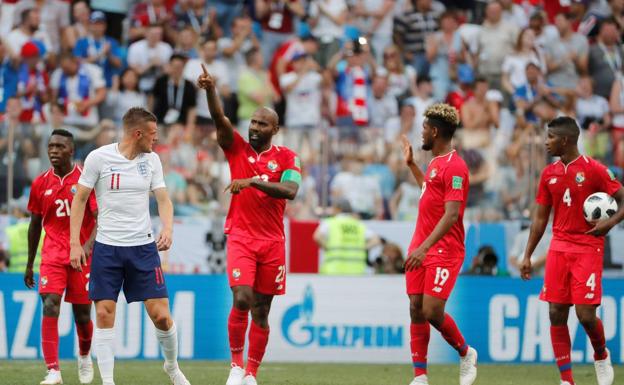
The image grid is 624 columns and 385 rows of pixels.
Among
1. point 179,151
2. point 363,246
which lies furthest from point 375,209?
point 179,151

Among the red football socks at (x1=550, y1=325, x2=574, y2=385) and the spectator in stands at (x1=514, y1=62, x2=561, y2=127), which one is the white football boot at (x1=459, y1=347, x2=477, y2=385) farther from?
the spectator in stands at (x1=514, y1=62, x2=561, y2=127)

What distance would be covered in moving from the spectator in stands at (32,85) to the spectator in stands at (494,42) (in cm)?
800

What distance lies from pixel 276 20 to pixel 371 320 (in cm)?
837

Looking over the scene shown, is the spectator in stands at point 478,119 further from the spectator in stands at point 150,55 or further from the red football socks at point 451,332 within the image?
the red football socks at point 451,332

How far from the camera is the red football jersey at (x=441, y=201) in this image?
11.4 meters

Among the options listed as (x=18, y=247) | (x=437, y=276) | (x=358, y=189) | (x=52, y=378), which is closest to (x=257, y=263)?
(x=437, y=276)

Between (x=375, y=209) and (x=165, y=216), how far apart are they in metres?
9.44

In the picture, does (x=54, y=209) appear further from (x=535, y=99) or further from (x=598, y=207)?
(x=535, y=99)

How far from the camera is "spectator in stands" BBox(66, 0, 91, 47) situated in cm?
2203

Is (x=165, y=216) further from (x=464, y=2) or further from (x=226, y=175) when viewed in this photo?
(x=464, y=2)

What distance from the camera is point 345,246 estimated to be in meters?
18.1

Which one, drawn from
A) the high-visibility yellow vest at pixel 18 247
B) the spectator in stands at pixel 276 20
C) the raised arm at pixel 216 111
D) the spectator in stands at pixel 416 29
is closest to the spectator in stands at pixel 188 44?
the spectator in stands at pixel 276 20

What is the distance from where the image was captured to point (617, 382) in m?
13.5

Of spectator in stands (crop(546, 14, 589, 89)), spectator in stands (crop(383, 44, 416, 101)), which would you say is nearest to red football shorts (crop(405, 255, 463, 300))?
spectator in stands (crop(383, 44, 416, 101))
